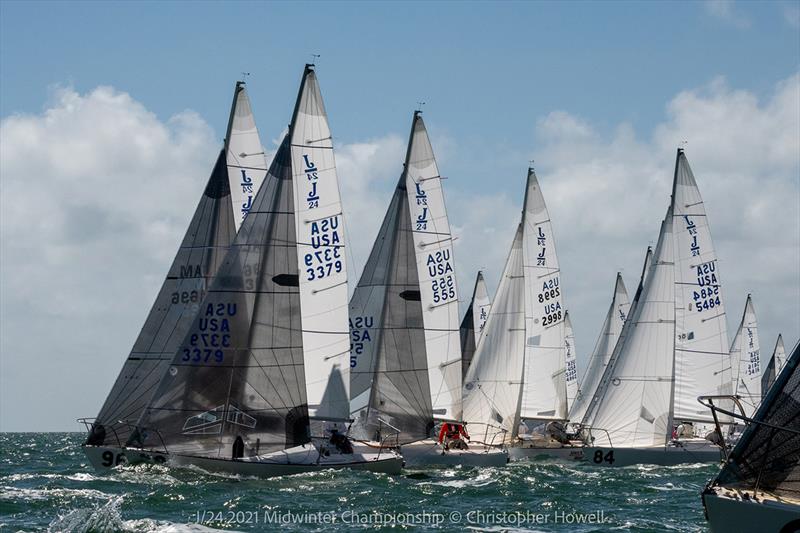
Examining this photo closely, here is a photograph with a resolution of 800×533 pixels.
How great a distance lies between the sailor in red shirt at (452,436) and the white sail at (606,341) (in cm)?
1725

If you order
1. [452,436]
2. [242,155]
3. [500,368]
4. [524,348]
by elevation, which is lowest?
[452,436]

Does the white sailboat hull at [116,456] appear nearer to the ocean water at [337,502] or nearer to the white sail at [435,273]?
the ocean water at [337,502]

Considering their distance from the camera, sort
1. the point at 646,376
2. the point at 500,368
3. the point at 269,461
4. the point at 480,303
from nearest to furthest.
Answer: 1. the point at 269,461
2. the point at 646,376
3. the point at 500,368
4. the point at 480,303

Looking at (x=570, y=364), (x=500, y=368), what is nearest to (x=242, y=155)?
(x=500, y=368)

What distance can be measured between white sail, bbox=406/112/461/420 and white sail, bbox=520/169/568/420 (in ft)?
22.8

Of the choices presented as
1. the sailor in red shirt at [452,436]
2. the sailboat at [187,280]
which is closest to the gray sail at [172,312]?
the sailboat at [187,280]

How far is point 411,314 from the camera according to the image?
121 feet

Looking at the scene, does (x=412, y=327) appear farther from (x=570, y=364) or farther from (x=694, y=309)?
(x=570, y=364)

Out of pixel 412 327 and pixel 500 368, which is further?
pixel 500 368

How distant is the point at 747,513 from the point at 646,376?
24.9m

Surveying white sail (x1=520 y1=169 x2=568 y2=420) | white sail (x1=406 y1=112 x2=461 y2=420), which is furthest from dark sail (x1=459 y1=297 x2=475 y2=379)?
white sail (x1=406 y1=112 x2=461 y2=420)

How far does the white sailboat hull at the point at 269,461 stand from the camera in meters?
28.7

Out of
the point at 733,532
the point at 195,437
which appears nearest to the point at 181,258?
the point at 195,437

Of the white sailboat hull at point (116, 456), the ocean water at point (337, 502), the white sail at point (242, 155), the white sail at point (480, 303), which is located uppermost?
the white sail at point (242, 155)
